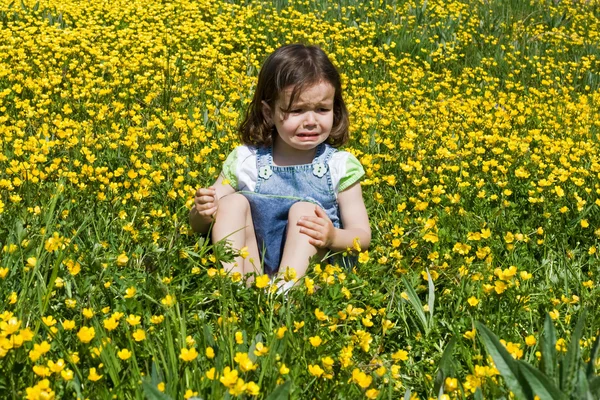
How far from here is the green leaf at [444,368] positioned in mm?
2242

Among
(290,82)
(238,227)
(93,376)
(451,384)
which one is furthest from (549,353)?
(290,82)

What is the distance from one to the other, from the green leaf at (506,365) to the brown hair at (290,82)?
1.78m

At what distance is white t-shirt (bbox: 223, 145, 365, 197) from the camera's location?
3592 mm

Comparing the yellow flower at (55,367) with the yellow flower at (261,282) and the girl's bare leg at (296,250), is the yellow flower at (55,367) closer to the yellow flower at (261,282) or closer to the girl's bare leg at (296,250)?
the yellow flower at (261,282)

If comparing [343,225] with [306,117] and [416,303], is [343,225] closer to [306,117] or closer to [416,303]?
[306,117]

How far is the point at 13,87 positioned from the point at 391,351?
3528 millimetres

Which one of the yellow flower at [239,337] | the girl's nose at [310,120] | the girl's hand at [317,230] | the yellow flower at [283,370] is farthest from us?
the girl's nose at [310,120]

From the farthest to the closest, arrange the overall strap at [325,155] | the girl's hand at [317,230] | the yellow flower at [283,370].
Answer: the overall strap at [325,155] → the girl's hand at [317,230] → the yellow flower at [283,370]

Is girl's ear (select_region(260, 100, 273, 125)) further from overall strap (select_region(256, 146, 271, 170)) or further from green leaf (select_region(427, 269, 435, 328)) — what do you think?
green leaf (select_region(427, 269, 435, 328))

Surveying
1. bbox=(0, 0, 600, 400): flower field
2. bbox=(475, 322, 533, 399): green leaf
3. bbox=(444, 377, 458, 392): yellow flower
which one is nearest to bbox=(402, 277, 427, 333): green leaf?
bbox=(0, 0, 600, 400): flower field

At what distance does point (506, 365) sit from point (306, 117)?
5.84ft

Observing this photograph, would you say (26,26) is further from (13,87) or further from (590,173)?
(590,173)

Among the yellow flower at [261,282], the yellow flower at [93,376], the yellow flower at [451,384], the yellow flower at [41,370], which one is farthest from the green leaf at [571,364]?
the yellow flower at [41,370]

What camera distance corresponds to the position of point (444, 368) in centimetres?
227
